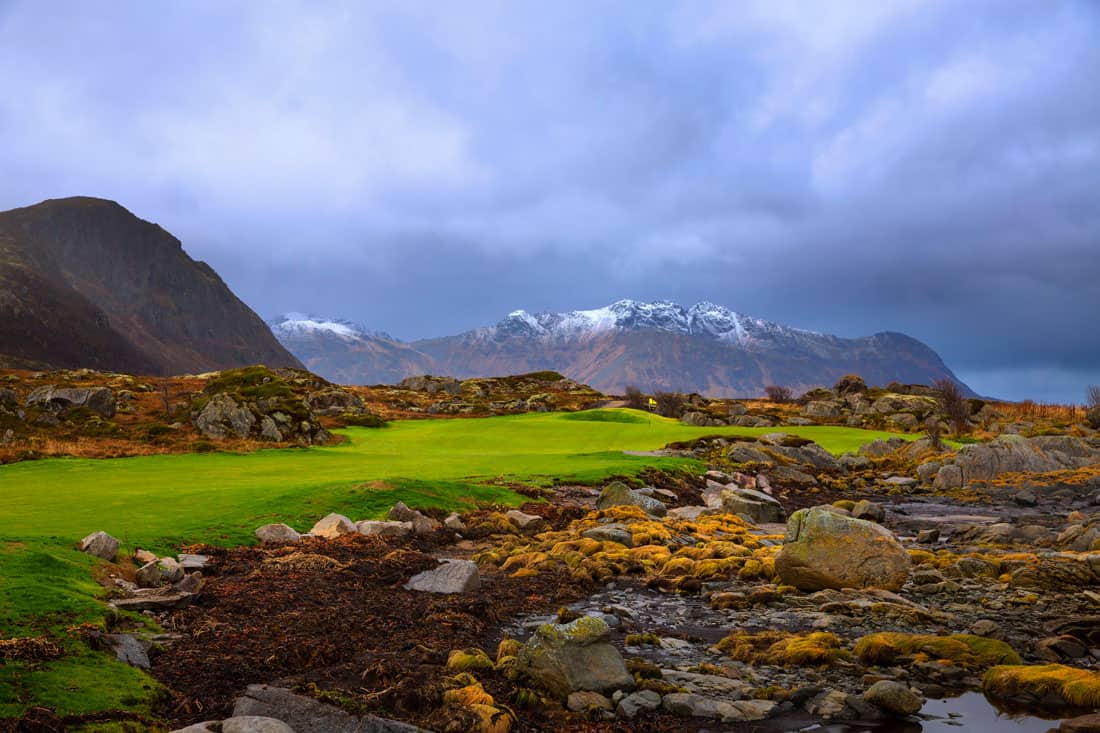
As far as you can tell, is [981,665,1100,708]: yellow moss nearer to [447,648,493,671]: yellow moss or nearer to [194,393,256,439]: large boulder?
[447,648,493,671]: yellow moss

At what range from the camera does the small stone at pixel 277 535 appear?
1661cm

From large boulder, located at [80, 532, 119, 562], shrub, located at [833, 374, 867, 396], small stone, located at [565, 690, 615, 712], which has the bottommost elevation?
small stone, located at [565, 690, 615, 712]

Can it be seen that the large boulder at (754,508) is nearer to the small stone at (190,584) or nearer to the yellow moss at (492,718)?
the small stone at (190,584)

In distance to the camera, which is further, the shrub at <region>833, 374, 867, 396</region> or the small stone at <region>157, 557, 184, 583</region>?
the shrub at <region>833, 374, 867, 396</region>

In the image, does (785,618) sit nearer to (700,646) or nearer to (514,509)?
(700,646)

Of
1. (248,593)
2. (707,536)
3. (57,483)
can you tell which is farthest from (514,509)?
(57,483)

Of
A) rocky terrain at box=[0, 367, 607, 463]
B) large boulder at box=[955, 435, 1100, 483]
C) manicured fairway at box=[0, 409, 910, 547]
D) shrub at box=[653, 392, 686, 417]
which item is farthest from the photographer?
shrub at box=[653, 392, 686, 417]

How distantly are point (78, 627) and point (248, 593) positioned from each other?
3.70 m

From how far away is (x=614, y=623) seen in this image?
12.5 meters

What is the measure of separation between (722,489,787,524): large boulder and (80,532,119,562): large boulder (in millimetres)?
19749

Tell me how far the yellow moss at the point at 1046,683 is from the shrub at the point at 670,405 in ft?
250

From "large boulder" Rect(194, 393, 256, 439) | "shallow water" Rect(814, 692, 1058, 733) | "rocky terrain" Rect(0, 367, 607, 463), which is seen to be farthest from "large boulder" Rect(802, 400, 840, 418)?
"shallow water" Rect(814, 692, 1058, 733)

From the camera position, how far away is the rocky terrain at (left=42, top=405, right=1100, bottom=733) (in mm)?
8438

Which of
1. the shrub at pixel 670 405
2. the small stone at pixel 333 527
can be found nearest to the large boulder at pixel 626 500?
the small stone at pixel 333 527
